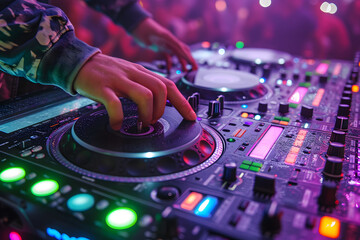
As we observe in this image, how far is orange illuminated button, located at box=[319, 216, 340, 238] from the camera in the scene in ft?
2.10

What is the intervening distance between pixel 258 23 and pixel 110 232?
3853mm

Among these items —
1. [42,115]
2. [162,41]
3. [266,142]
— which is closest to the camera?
[266,142]

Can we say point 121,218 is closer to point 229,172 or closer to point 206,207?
point 206,207

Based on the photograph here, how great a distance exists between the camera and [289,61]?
224 centimetres

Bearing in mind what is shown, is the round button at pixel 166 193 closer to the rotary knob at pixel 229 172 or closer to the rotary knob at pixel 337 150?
the rotary knob at pixel 229 172

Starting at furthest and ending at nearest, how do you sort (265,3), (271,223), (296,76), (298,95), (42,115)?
1. (265,3)
2. (296,76)
3. (298,95)
4. (42,115)
5. (271,223)

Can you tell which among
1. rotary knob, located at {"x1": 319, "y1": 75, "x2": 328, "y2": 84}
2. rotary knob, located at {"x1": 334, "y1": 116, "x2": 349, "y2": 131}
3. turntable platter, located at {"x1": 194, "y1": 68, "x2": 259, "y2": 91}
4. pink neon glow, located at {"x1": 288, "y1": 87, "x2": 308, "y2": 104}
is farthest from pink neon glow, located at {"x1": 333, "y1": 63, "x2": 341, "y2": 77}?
rotary knob, located at {"x1": 334, "y1": 116, "x2": 349, "y2": 131}

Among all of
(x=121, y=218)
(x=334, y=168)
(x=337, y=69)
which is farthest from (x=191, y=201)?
(x=337, y=69)

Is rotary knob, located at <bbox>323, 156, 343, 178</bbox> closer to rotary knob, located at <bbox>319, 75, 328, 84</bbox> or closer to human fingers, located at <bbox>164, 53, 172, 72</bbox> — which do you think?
rotary knob, located at <bbox>319, 75, 328, 84</bbox>

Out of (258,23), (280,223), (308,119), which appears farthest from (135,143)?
(258,23)

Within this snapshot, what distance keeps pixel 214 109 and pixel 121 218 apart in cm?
70

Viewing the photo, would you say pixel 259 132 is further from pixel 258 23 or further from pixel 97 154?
pixel 258 23

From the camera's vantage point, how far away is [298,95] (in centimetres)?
160

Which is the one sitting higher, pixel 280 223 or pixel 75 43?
pixel 75 43
